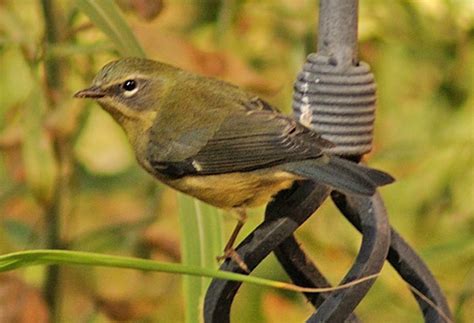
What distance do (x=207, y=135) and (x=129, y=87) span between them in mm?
106

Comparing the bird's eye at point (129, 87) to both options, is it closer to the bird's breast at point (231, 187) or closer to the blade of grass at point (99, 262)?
the bird's breast at point (231, 187)

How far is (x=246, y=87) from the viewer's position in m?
1.56

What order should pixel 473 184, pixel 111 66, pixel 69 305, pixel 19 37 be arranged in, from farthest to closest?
1. pixel 69 305
2. pixel 473 184
3. pixel 19 37
4. pixel 111 66

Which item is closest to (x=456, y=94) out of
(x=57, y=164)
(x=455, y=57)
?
(x=455, y=57)

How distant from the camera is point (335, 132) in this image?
0.92m

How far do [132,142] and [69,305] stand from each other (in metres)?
0.83

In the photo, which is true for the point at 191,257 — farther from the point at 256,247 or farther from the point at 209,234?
the point at 256,247

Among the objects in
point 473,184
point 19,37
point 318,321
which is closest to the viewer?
point 318,321

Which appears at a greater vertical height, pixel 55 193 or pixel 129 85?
pixel 129 85

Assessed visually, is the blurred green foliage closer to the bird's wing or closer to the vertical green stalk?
the vertical green stalk

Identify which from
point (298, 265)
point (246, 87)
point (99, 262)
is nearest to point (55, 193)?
point (246, 87)

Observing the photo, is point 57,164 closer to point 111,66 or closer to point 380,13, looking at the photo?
point 111,66

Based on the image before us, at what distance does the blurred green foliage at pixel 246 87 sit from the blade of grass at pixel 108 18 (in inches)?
4.7

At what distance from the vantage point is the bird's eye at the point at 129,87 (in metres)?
1.08
